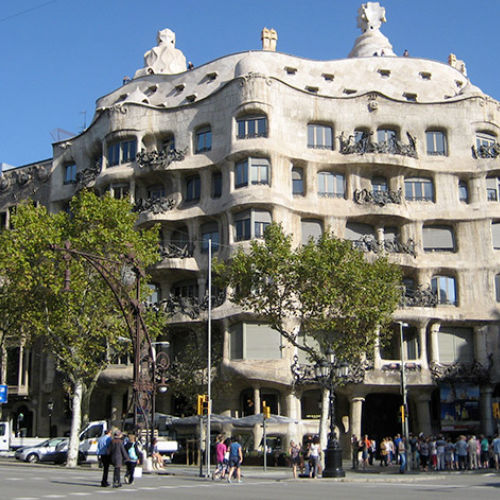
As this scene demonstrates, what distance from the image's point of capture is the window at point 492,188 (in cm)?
4962

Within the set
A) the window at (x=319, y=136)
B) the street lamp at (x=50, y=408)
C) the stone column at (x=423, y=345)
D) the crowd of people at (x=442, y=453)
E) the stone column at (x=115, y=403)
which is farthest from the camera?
the street lamp at (x=50, y=408)

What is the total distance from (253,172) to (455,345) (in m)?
15.9

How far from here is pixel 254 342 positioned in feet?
145

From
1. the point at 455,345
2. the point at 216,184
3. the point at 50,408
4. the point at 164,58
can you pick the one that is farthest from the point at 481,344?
the point at 164,58

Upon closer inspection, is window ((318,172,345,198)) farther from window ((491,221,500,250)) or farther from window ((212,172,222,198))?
window ((491,221,500,250))

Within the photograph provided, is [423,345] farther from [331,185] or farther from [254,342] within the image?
[331,185]

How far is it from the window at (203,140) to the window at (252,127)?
287 cm

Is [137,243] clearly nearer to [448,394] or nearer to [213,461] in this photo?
[213,461]

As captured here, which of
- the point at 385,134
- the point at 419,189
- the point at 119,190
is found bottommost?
the point at 419,189

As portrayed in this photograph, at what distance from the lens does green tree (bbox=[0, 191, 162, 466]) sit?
124 ft

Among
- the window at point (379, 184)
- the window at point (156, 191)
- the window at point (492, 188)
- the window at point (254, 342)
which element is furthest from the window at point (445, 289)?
the window at point (156, 191)

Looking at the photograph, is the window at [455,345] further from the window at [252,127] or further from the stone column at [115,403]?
the stone column at [115,403]

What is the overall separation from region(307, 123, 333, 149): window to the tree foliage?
1347cm

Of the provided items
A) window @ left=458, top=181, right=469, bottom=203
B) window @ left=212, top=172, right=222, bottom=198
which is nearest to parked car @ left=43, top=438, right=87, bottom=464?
window @ left=212, top=172, right=222, bottom=198
